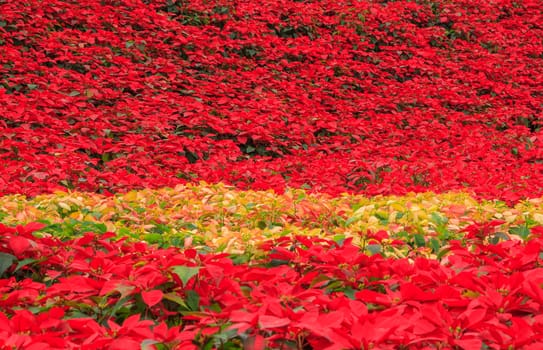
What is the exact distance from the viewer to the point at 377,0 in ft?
41.0

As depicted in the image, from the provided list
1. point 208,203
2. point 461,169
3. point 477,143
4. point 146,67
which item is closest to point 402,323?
point 208,203

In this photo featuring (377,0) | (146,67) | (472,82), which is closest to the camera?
(146,67)

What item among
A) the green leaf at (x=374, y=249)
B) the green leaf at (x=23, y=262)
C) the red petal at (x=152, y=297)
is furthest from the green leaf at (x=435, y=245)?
the green leaf at (x=23, y=262)

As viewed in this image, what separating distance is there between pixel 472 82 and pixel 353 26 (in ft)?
8.23

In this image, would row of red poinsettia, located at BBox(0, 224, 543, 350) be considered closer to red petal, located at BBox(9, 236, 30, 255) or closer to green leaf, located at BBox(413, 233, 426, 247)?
red petal, located at BBox(9, 236, 30, 255)

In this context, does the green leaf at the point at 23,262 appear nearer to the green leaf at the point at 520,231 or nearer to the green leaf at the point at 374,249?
the green leaf at the point at 374,249

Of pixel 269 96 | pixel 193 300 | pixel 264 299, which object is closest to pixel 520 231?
pixel 264 299

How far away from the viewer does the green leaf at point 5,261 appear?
8.25 ft

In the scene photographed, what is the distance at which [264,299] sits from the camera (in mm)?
2027

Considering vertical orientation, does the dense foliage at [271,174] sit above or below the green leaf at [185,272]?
below

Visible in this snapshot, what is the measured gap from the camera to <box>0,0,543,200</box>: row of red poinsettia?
6.41 meters

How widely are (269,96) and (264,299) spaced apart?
6.99m

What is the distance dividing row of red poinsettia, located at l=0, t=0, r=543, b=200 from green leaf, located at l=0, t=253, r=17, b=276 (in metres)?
2.58

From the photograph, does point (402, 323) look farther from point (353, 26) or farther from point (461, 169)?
point (353, 26)
